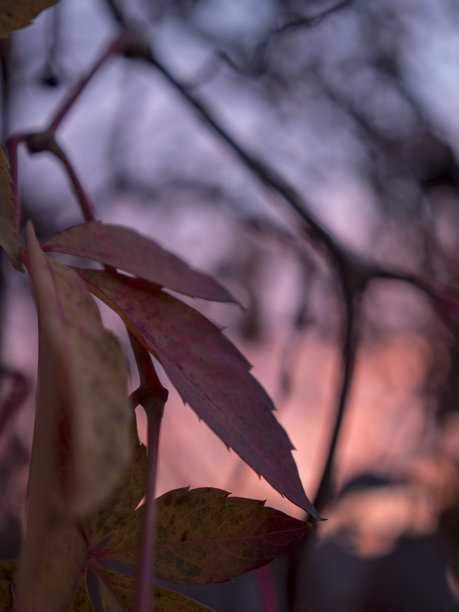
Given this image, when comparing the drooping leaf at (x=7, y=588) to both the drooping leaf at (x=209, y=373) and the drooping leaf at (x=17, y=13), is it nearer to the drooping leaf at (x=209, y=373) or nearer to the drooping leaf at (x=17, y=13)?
the drooping leaf at (x=209, y=373)

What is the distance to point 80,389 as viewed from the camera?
0.12m

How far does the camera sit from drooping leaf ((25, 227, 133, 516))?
0.34ft

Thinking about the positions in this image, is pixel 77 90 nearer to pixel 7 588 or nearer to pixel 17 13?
pixel 17 13

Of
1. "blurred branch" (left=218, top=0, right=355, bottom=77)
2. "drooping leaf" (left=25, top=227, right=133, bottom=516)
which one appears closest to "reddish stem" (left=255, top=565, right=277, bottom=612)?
"drooping leaf" (left=25, top=227, right=133, bottom=516)

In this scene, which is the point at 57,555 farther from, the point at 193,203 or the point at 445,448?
the point at 445,448

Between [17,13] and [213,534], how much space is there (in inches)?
9.6

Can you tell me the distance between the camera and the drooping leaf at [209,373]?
218 millimetres

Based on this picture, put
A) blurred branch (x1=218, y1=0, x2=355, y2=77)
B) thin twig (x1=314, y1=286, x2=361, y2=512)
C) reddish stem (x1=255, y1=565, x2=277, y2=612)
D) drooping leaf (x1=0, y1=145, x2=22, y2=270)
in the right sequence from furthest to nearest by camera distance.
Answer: blurred branch (x1=218, y1=0, x2=355, y2=77)
thin twig (x1=314, y1=286, x2=361, y2=512)
reddish stem (x1=255, y1=565, x2=277, y2=612)
drooping leaf (x1=0, y1=145, x2=22, y2=270)

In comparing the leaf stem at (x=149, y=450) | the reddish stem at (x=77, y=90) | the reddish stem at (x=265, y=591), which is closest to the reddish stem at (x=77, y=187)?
the reddish stem at (x=77, y=90)

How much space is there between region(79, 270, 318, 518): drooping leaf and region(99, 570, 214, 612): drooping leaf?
2.6 inches

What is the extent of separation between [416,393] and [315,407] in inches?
13.6

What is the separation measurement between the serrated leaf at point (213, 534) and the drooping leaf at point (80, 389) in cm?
10

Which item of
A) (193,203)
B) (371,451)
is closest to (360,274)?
(193,203)

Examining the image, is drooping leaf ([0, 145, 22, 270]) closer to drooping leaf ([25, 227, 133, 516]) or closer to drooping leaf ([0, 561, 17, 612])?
drooping leaf ([25, 227, 133, 516])
